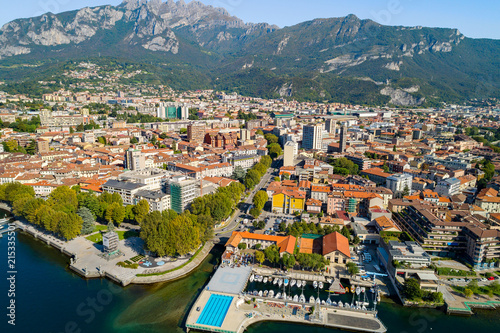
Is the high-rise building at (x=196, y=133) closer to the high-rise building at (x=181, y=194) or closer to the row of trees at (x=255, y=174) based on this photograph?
the row of trees at (x=255, y=174)

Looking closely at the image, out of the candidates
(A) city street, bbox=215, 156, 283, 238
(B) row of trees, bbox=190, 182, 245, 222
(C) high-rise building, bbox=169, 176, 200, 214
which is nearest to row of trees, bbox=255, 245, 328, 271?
(A) city street, bbox=215, 156, 283, 238

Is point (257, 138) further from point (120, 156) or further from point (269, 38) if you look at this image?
point (269, 38)

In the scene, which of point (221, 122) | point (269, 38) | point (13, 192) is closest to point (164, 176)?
point (13, 192)

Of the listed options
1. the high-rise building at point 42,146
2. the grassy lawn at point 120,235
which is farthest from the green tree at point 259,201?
the high-rise building at point 42,146

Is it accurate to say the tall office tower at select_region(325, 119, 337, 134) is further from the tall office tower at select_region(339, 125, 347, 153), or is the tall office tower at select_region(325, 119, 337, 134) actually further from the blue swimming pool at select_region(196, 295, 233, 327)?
the blue swimming pool at select_region(196, 295, 233, 327)

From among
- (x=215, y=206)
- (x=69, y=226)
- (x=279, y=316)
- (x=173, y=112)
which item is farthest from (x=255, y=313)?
(x=173, y=112)

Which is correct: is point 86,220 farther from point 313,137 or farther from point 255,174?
point 313,137
